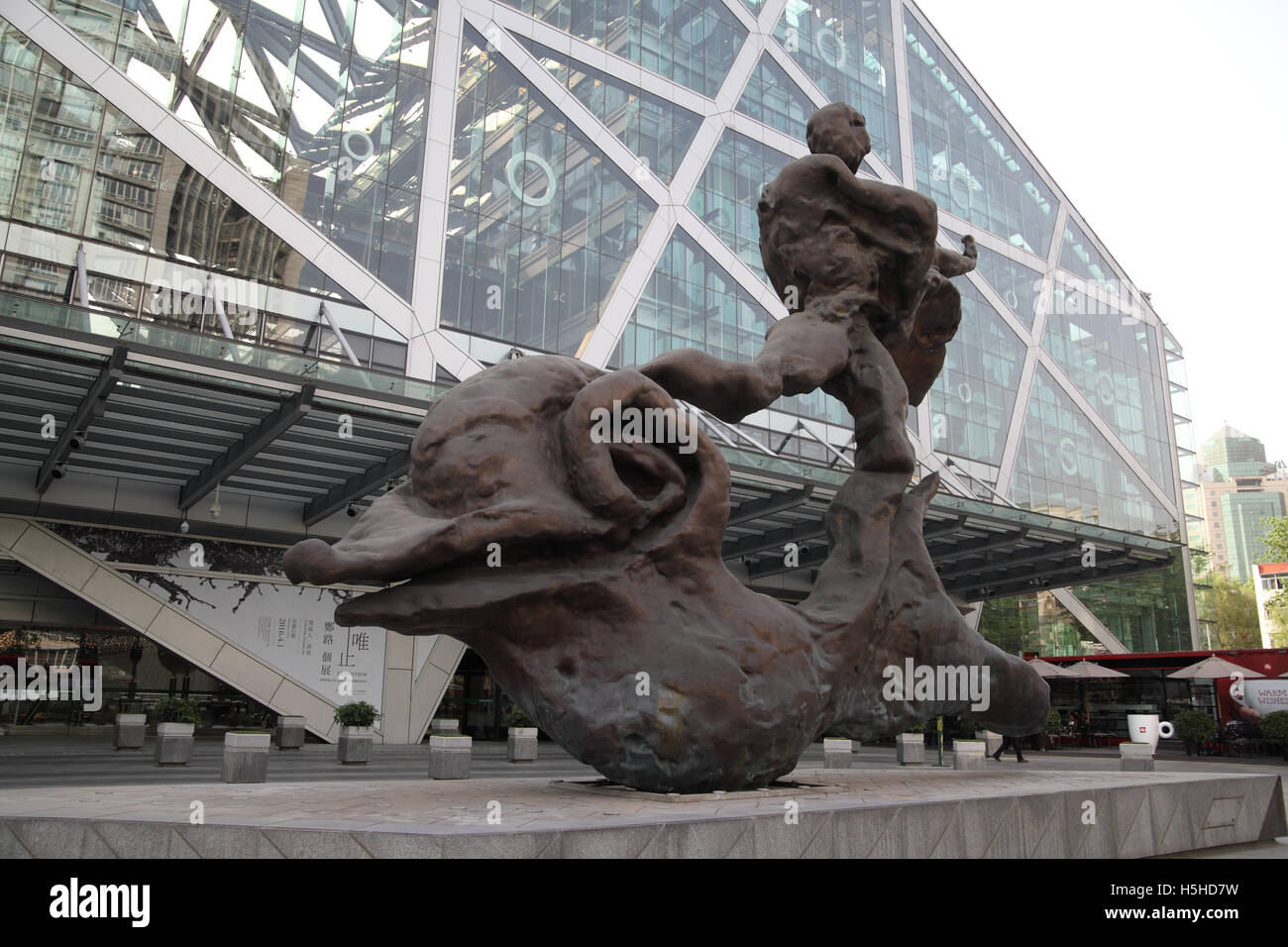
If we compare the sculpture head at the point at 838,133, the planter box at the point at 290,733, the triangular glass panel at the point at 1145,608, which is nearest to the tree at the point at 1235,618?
the triangular glass panel at the point at 1145,608

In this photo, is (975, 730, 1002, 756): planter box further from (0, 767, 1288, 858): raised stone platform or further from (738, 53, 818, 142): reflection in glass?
(738, 53, 818, 142): reflection in glass

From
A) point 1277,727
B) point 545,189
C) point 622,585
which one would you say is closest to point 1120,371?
point 1277,727

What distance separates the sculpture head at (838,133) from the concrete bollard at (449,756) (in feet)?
29.6

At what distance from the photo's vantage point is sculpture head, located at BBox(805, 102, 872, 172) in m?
8.16

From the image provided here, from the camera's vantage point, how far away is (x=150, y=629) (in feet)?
61.7

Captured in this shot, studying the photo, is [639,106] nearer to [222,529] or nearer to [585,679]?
[222,529]

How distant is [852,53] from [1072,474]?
61.0 feet

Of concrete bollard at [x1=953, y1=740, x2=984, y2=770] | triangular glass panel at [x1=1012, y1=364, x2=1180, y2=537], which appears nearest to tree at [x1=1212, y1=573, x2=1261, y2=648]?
triangular glass panel at [x1=1012, y1=364, x2=1180, y2=537]

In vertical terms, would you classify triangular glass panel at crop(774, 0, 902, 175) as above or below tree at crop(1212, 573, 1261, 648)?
above

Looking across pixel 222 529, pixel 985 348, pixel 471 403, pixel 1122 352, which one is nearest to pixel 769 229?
pixel 471 403

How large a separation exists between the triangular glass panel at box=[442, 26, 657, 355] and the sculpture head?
617 inches

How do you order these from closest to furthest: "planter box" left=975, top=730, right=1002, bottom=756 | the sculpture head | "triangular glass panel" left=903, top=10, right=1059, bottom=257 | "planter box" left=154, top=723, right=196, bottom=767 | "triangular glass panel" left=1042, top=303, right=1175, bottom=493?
the sculpture head, "planter box" left=154, top=723, right=196, bottom=767, "planter box" left=975, top=730, right=1002, bottom=756, "triangular glass panel" left=903, top=10, right=1059, bottom=257, "triangular glass panel" left=1042, top=303, right=1175, bottom=493

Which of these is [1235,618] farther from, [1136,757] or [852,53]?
[1136,757]

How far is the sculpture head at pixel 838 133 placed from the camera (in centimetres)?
816
